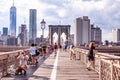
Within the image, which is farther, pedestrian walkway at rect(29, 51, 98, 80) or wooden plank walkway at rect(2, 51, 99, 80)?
pedestrian walkway at rect(29, 51, 98, 80)

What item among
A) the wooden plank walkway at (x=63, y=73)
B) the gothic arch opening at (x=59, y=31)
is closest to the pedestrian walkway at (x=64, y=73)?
the wooden plank walkway at (x=63, y=73)

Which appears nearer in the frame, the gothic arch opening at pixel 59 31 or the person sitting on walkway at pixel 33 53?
the person sitting on walkway at pixel 33 53

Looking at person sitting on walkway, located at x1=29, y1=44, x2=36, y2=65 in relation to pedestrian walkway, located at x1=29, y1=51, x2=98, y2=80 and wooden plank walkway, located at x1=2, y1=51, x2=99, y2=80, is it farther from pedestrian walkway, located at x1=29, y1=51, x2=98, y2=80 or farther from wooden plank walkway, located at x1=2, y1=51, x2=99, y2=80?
pedestrian walkway, located at x1=29, y1=51, x2=98, y2=80

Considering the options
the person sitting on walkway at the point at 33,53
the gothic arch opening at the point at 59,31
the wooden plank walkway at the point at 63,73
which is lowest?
the wooden plank walkway at the point at 63,73

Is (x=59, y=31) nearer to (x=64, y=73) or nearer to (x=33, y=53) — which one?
(x=33, y=53)

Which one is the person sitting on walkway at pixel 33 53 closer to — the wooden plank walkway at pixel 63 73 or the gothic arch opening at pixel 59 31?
the wooden plank walkway at pixel 63 73

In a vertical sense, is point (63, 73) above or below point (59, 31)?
below

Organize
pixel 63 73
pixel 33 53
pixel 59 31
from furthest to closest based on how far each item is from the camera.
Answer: pixel 59 31 < pixel 33 53 < pixel 63 73

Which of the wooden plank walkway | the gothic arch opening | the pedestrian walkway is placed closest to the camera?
the wooden plank walkway

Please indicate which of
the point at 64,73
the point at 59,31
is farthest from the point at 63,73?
the point at 59,31

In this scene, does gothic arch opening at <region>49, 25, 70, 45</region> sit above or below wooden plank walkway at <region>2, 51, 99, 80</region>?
above

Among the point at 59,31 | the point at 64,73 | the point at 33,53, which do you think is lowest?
the point at 64,73

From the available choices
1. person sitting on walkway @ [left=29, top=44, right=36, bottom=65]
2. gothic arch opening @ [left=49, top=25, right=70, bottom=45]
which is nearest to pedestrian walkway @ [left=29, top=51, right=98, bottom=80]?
person sitting on walkway @ [left=29, top=44, right=36, bottom=65]

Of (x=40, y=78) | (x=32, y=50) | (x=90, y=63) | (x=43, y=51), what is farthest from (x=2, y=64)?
(x=43, y=51)
